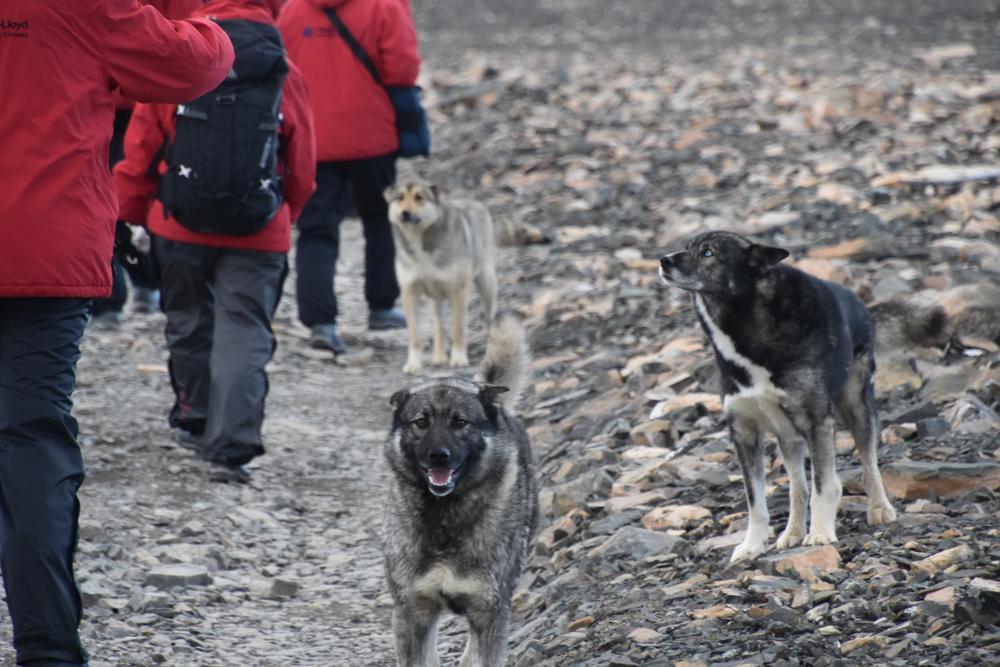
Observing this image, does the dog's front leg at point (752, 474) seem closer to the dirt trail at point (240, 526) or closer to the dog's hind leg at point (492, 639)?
the dog's hind leg at point (492, 639)

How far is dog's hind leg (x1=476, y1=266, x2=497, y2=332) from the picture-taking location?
1080 centimetres

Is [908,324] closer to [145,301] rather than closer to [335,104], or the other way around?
[335,104]

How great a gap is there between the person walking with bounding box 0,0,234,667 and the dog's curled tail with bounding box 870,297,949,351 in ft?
11.5

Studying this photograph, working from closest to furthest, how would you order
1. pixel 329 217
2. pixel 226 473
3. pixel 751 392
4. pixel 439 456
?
pixel 439 456 → pixel 751 392 → pixel 226 473 → pixel 329 217

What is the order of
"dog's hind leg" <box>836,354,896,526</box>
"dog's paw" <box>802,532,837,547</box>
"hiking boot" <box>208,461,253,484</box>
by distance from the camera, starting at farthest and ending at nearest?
"hiking boot" <box>208,461,253,484</box>
"dog's hind leg" <box>836,354,896,526</box>
"dog's paw" <box>802,532,837,547</box>

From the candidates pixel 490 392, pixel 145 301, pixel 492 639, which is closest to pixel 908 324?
pixel 490 392

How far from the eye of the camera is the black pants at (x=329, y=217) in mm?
9969

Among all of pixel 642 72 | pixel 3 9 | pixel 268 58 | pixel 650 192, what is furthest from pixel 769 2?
pixel 3 9

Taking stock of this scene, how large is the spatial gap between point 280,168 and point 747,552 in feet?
10.2

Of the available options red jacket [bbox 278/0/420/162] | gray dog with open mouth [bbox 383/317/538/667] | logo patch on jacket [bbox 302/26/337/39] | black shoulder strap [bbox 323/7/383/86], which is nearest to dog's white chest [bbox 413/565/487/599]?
gray dog with open mouth [bbox 383/317/538/667]

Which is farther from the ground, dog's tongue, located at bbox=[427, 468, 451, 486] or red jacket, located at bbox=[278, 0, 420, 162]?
red jacket, located at bbox=[278, 0, 420, 162]

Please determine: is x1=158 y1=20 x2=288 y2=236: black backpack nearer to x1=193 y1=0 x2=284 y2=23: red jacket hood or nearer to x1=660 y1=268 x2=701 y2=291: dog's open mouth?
x1=193 y1=0 x2=284 y2=23: red jacket hood

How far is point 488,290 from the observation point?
10867 mm

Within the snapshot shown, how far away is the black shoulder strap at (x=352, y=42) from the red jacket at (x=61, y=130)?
18.2 feet
